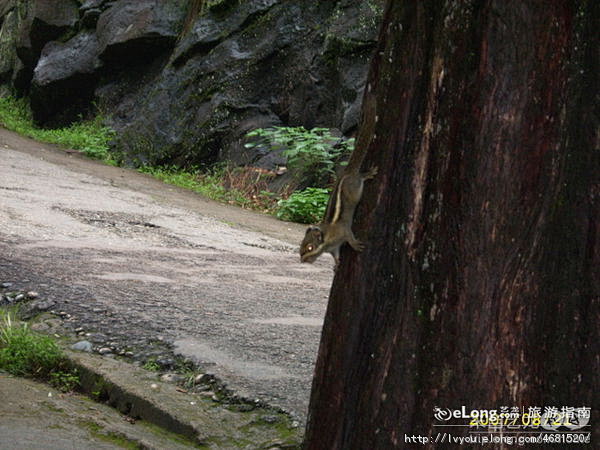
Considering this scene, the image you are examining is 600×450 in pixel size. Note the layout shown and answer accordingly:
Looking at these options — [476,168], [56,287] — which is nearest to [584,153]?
[476,168]

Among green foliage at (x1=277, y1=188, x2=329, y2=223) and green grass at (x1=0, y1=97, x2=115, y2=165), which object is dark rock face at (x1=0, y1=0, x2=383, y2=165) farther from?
green foliage at (x1=277, y1=188, x2=329, y2=223)

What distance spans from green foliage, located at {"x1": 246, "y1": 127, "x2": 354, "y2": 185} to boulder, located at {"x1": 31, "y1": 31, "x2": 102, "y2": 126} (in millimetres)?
6027

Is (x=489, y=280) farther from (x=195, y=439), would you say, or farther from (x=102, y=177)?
(x=102, y=177)

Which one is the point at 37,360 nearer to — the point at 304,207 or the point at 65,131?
the point at 304,207

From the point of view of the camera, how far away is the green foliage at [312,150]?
13008 millimetres

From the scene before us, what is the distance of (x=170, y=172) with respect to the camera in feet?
49.4

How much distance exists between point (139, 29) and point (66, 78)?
235 cm

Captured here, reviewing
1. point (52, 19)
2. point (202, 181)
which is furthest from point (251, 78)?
point (52, 19)

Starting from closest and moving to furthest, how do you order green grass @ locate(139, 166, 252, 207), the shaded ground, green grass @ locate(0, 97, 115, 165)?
the shaded ground, green grass @ locate(139, 166, 252, 207), green grass @ locate(0, 97, 115, 165)

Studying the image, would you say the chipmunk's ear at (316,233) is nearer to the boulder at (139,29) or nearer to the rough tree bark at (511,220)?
the rough tree bark at (511,220)

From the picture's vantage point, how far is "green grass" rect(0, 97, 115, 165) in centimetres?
1617

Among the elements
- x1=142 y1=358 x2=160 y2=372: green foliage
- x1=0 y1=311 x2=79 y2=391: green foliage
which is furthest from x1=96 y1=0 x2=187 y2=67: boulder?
x1=142 y1=358 x2=160 y2=372: green foliage

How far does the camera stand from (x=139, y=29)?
55.1 ft

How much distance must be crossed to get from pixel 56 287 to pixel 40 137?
42.3ft
